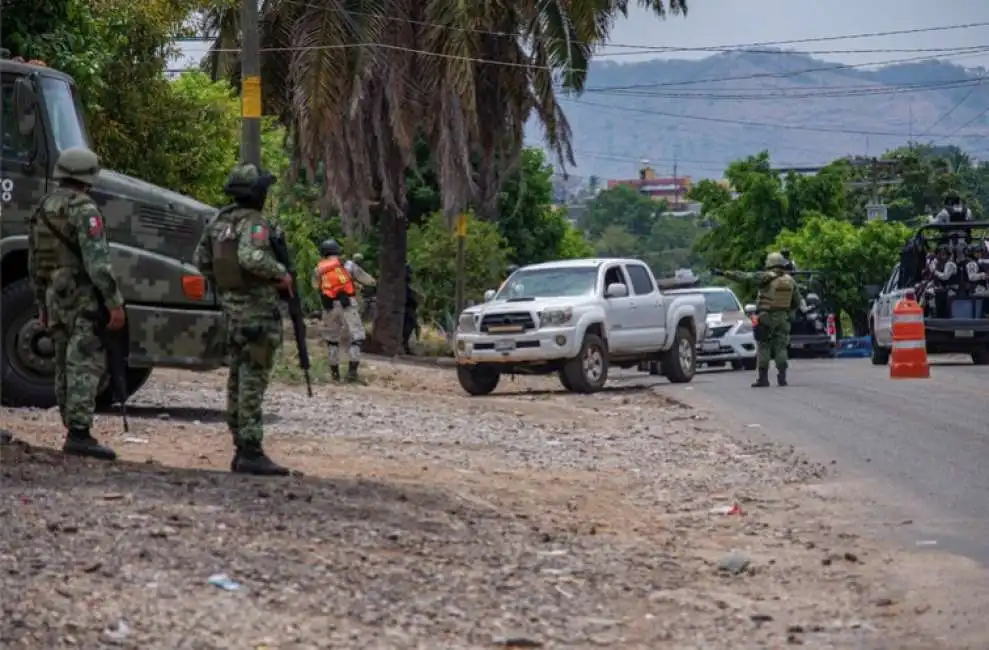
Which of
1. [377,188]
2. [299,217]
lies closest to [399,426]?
[377,188]

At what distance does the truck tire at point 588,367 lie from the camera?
25.5 meters

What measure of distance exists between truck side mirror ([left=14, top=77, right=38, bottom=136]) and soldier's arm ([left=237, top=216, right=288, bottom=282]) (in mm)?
4680

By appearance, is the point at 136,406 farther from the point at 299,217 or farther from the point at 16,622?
the point at 299,217

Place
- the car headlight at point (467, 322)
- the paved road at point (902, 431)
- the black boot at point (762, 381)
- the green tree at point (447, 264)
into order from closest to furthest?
the paved road at point (902, 431), the car headlight at point (467, 322), the black boot at point (762, 381), the green tree at point (447, 264)

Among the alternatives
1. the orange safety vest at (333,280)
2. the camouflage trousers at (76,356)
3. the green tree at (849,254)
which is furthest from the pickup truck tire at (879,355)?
the green tree at (849,254)

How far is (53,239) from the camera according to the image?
11781mm

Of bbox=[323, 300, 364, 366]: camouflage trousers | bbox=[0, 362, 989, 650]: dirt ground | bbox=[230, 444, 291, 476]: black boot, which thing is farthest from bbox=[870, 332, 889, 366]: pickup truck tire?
bbox=[230, 444, 291, 476]: black boot

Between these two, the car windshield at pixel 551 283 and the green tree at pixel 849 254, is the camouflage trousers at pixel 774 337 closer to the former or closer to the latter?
the car windshield at pixel 551 283

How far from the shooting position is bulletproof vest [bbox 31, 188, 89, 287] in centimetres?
1172

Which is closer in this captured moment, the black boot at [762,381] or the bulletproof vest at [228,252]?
the bulletproof vest at [228,252]

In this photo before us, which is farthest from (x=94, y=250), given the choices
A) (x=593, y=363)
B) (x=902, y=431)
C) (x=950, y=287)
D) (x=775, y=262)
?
(x=950, y=287)

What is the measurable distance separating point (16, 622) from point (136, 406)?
35.2 feet

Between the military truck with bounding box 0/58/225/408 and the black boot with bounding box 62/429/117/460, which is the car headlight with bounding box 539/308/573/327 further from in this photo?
the black boot with bounding box 62/429/117/460

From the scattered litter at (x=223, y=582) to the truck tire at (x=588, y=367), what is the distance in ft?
56.5
